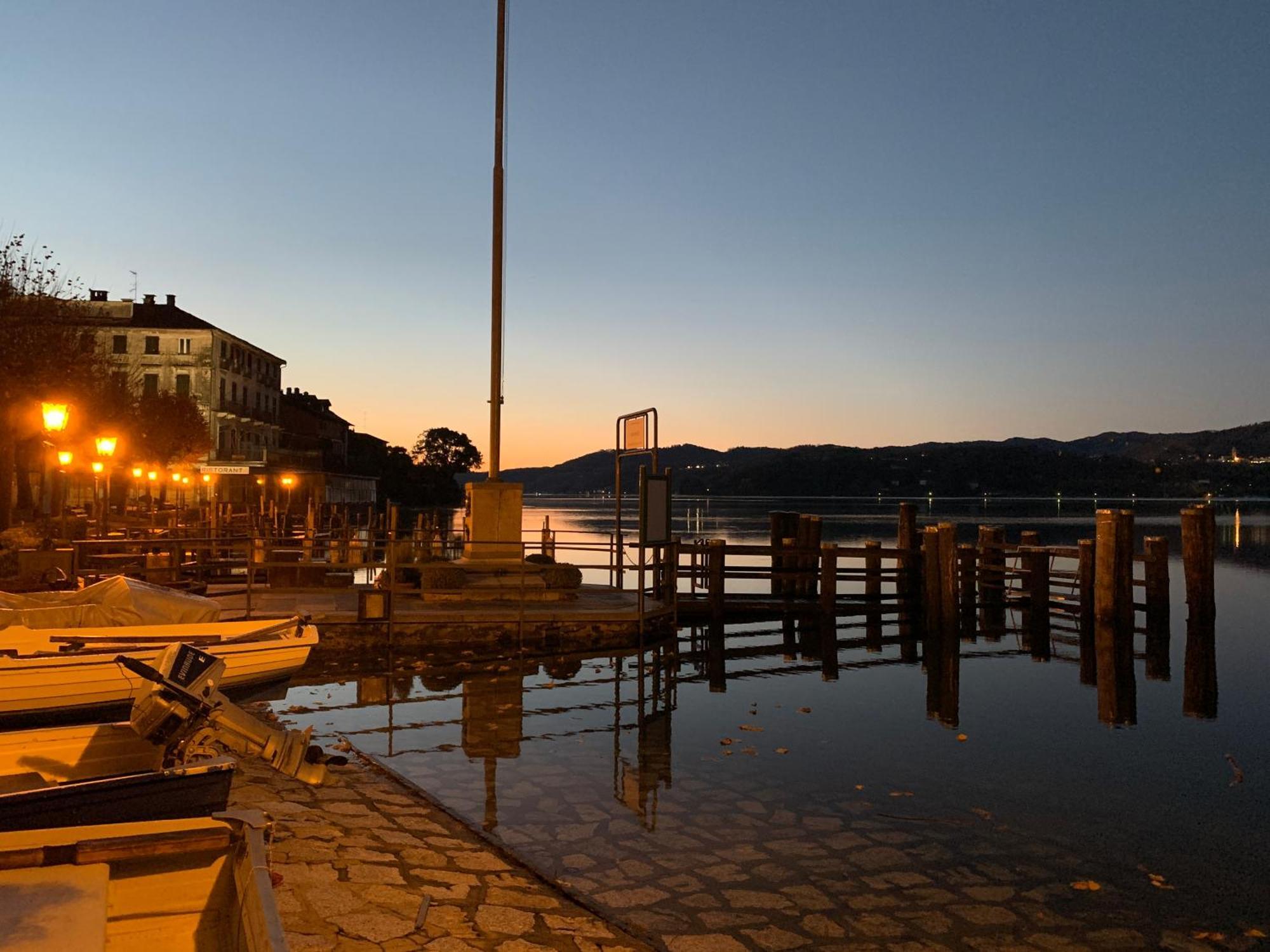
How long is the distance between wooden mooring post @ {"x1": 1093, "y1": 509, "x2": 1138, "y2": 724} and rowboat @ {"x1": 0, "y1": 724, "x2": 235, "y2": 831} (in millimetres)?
16893

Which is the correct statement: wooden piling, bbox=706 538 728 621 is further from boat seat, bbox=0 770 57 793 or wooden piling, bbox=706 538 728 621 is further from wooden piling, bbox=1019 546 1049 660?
boat seat, bbox=0 770 57 793

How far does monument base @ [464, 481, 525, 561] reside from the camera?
63.2ft

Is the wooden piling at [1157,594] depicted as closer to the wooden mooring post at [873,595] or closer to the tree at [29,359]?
the wooden mooring post at [873,595]

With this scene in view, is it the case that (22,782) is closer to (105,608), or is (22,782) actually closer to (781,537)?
(105,608)

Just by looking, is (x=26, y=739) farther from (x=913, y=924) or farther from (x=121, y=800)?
(x=913, y=924)

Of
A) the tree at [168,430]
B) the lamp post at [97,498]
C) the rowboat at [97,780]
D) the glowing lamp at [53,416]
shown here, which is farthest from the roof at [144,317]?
the rowboat at [97,780]

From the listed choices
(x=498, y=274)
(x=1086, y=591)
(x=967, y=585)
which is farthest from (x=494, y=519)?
(x=1086, y=591)

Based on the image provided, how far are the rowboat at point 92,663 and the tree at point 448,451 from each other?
137 meters

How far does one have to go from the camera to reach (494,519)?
19.4 metres

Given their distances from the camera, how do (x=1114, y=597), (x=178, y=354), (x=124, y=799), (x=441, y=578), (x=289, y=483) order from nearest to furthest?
(x=124, y=799)
(x=441, y=578)
(x=1114, y=597)
(x=289, y=483)
(x=178, y=354)

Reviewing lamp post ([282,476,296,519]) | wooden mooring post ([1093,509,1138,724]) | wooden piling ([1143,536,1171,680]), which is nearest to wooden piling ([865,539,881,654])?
wooden mooring post ([1093,509,1138,724])

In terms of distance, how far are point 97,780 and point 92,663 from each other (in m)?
5.51

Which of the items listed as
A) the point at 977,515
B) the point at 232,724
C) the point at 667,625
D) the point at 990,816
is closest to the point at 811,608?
the point at 667,625

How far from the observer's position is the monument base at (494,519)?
19.3 m
